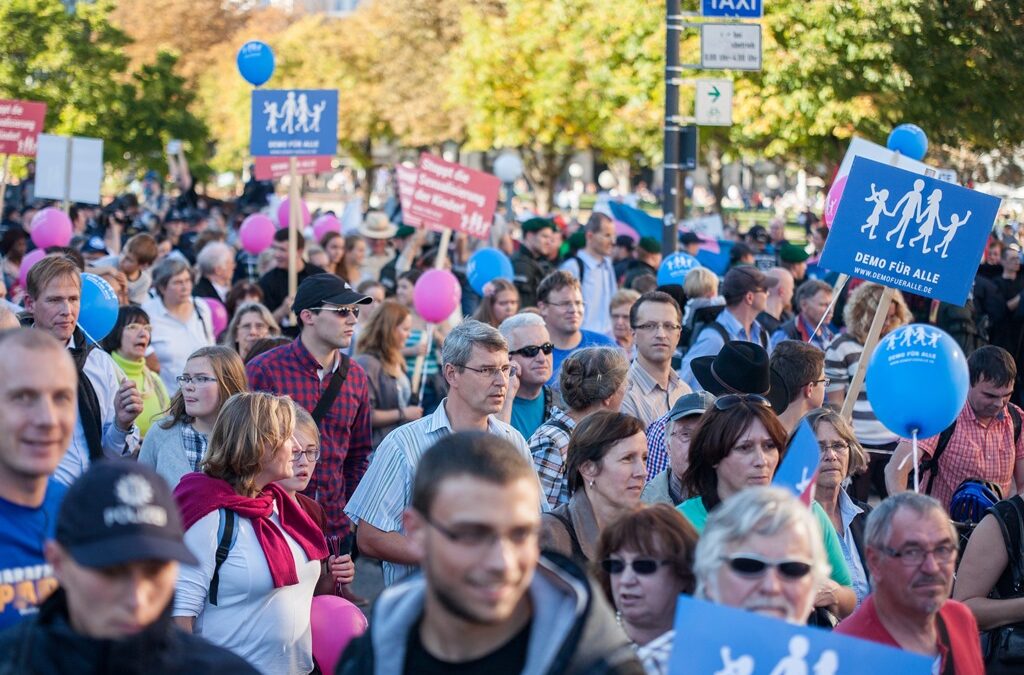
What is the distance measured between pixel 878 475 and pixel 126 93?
106 feet

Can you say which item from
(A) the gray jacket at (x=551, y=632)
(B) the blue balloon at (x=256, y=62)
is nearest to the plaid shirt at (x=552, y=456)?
(A) the gray jacket at (x=551, y=632)

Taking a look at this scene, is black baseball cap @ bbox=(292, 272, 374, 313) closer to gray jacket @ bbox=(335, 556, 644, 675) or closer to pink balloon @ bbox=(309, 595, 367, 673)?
pink balloon @ bbox=(309, 595, 367, 673)

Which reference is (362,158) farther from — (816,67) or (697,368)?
(697,368)

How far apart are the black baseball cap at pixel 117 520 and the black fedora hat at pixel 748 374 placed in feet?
14.0

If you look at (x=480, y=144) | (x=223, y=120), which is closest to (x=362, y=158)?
(x=223, y=120)

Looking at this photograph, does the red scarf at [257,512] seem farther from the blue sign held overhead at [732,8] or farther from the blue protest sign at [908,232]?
the blue sign held overhead at [732,8]

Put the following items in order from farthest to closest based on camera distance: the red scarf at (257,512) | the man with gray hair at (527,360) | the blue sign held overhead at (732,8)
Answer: the blue sign held overhead at (732,8), the man with gray hair at (527,360), the red scarf at (257,512)

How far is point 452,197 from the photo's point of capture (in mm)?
13094

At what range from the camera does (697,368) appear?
25.0ft

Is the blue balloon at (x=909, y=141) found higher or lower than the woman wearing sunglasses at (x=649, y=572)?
higher

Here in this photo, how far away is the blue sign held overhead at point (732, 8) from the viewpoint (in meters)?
13.8

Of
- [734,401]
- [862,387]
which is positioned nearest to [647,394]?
[862,387]

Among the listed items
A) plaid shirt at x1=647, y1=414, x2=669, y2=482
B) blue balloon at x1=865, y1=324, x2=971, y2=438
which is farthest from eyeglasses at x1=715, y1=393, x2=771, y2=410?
plaid shirt at x1=647, y1=414, x2=669, y2=482

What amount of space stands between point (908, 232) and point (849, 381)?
207 cm
